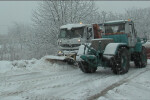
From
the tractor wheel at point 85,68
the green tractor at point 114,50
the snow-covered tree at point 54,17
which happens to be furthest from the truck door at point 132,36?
the snow-covered tree at point 54,17

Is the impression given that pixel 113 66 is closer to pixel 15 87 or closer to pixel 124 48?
pixel 124 48

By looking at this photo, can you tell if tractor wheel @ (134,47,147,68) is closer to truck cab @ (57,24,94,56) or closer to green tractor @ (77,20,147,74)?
green tractor @ (77,20,147,74)

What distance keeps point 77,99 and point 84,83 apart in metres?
2.12

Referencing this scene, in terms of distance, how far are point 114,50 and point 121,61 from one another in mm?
761

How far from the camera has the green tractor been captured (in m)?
8.96

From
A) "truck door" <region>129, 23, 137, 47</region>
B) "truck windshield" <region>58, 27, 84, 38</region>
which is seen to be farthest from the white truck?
"truck door" <region>129, 23, 137, 47</region>

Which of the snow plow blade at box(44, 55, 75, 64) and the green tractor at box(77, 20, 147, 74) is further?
the snow plow blade at box(44, 55, 75, 64)

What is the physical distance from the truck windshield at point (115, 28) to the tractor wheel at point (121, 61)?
127 centimetres

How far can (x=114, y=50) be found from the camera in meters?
8.78

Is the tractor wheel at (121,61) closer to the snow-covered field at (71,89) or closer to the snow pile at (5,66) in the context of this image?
the snow-covered field at (71,89)

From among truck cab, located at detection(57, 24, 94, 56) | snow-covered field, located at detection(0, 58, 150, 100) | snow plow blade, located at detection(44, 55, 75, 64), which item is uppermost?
truck cab, located at detection(57, 24, 94, 56)

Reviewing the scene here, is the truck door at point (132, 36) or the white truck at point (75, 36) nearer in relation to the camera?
the truck door at point (132, 36)

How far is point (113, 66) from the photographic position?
9.02 m

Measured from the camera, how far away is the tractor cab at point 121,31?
10.4 meters
